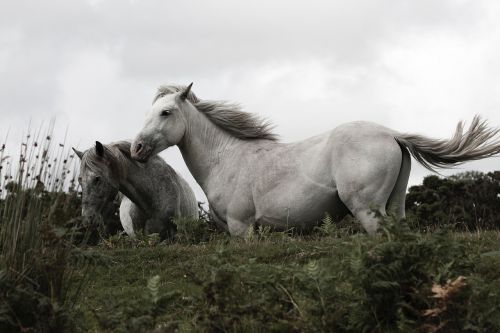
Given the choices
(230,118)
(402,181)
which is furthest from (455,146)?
(230,118)

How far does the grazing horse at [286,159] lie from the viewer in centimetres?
847

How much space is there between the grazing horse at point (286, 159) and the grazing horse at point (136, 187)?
0.87 metres

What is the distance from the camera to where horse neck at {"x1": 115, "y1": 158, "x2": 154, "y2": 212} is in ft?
35.0

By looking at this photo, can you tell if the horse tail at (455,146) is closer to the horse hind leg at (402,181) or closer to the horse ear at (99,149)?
the horse hind leg at (402,181)

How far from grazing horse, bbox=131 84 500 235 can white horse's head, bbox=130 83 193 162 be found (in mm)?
13

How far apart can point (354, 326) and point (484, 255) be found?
2.27m

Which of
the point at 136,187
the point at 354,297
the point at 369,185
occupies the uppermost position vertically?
the point at 136,187

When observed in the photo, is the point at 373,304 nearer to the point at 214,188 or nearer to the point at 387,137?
the point at 387,137

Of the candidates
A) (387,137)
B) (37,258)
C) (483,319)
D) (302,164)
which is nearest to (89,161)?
(302,164)

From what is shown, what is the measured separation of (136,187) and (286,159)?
2.61m

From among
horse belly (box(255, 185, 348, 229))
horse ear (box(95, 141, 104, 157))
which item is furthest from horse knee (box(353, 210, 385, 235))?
horse ear (box(95, 141, 104, 157))

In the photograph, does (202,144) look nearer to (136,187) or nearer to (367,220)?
(136,187)

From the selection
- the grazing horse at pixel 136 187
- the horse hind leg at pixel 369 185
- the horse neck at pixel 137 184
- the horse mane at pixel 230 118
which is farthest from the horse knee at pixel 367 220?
the horse neck at pixel 137 184

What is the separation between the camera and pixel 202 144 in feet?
33.2
